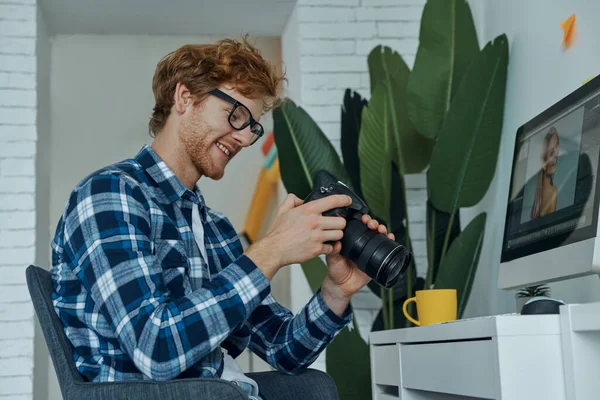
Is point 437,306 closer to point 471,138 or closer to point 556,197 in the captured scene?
point 556,197

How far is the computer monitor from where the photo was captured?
1.29 m

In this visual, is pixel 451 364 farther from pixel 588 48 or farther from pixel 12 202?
pixel 12 202

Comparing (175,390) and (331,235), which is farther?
(331,235)

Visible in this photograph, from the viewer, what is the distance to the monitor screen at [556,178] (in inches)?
51.7

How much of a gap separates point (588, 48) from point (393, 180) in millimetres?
831

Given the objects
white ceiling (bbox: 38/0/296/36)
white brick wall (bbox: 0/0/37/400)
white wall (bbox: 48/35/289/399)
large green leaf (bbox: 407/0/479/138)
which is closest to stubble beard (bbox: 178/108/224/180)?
large green leaf (bbox: 407/0/479/138)

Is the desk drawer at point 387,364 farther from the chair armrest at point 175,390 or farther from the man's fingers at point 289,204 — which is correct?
the chair armrest at point 175,390

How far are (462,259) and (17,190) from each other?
164cm

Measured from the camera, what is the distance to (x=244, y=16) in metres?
3.32

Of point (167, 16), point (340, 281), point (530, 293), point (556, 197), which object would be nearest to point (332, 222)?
point (340, 281)

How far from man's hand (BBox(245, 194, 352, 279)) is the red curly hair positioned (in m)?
0.33

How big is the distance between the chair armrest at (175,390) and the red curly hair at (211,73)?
0.59m

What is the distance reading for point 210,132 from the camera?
4.79ft

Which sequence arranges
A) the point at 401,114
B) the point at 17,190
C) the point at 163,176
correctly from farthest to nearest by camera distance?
the point at 17,190 → the point at 401,114 → the point at 163,176
